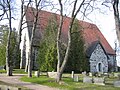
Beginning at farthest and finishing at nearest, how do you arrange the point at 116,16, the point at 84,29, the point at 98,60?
the point at 84,29
the point at 98,60
the point at 116,16

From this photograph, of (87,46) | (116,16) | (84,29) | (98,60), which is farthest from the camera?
(84,29)

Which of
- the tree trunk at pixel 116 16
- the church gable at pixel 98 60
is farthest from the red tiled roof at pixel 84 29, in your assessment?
the tree trunk at pixel 116 16

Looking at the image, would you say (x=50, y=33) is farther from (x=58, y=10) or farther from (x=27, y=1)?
(x=58, y=10)

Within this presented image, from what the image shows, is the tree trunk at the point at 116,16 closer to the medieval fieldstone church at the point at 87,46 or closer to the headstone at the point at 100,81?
the headstone at the point at 100,81

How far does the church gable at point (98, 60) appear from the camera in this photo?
55.2m

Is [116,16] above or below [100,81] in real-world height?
above

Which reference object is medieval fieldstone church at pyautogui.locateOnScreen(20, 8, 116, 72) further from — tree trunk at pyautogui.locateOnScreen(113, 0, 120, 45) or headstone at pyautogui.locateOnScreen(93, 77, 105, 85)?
tree trunk at pyautogui.locateOnScreen(113, 0, 120, 45)

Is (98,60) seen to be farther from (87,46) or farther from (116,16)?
(116,16)

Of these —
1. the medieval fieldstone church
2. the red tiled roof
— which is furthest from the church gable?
the red tiled roof

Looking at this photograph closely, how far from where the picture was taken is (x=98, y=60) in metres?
57.6

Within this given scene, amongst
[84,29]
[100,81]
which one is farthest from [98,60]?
[100,81]

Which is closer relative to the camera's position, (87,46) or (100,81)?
(100,81)

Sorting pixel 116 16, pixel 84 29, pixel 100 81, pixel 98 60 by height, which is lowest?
pixel 100 81

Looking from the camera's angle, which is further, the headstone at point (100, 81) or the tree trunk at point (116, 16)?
the headstone at point (100, 81)
